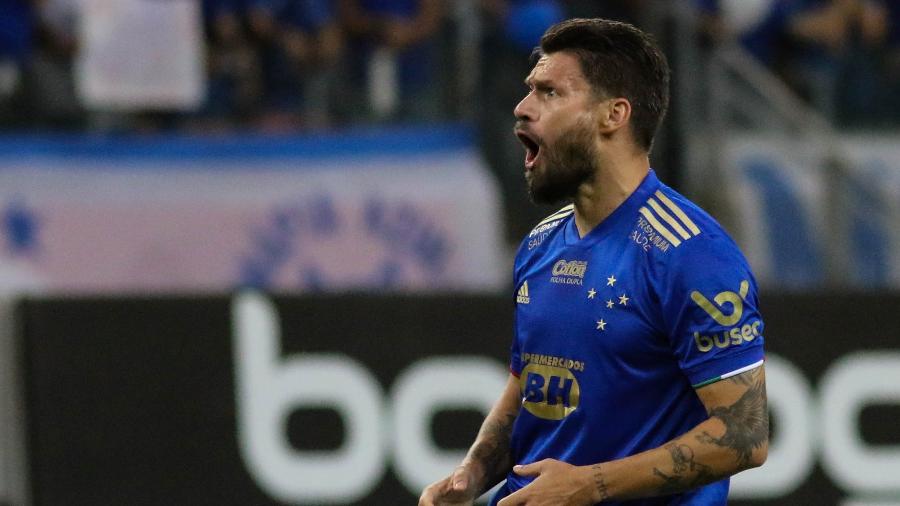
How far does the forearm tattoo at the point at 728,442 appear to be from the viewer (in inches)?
136

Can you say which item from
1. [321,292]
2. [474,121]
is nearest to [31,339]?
[321,292]

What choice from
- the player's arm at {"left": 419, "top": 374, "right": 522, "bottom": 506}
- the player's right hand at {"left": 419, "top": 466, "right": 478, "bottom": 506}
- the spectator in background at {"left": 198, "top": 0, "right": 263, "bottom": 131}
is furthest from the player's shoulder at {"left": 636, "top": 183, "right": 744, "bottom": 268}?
the spectator in background at {"left": 198, "top": 0, "right": 263, "bottom": 131}

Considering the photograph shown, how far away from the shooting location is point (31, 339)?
23.7 ft

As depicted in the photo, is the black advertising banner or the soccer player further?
the black advertising banner

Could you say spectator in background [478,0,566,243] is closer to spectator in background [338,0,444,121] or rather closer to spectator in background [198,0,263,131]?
spectator in background [338,0,444,121]

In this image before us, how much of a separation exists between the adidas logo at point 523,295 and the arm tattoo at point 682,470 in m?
0.61

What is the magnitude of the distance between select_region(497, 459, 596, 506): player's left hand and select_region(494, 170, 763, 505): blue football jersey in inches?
8.2

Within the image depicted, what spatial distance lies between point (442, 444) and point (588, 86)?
3.92m

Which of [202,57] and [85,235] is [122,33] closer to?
[202,57]

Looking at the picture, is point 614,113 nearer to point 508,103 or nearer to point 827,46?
point 508,103

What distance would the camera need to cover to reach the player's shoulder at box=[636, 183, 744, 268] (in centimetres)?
351

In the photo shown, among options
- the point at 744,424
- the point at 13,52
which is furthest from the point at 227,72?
the point at 744,424

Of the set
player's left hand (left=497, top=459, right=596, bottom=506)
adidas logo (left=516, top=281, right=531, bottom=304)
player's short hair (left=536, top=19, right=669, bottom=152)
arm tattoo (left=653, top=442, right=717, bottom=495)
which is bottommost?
player's left hand (left=497, top=459, right=596, bottom=506)

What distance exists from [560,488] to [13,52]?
5.43 metres
